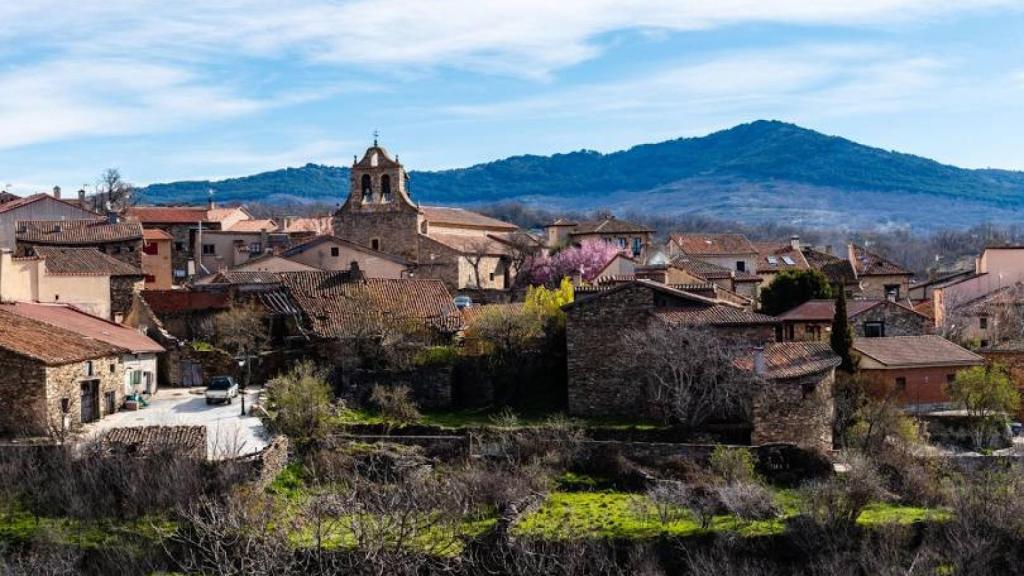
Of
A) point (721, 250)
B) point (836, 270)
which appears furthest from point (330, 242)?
point (836, 270)

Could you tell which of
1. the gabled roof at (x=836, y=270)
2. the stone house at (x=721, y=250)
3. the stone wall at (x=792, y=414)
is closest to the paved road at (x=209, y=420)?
the stone wall at (x=792, y=414)

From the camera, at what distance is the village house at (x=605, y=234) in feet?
245

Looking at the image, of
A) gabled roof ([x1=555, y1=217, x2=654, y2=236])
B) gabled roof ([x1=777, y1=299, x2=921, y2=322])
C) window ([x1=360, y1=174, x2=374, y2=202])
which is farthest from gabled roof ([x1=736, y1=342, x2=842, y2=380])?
gabled roof ([x1=555, y1=217, x2=654, y2=236])

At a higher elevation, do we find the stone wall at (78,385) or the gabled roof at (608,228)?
the gabled roof at (608,228)

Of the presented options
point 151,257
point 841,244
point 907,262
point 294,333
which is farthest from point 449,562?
point 841,244

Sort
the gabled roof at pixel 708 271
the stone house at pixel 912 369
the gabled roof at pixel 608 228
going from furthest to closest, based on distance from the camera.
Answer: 1. the gabled roof at pixel 608 228
2. the gabled roof at pixel 708 271
3. the stone house at pixel 912 369

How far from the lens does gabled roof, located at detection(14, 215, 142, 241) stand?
53.7 metres

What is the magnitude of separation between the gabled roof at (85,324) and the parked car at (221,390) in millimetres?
2333

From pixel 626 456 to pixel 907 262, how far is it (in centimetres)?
11319

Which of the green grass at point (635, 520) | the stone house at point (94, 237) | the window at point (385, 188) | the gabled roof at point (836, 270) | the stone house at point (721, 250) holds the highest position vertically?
the window at point (385, 188)

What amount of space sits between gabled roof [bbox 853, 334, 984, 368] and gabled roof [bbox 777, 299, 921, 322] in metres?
1.77

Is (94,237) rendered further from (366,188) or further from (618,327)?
(618,327)

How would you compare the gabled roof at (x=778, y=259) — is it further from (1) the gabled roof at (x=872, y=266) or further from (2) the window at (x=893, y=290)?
(2) the window at (x=893, y=290)

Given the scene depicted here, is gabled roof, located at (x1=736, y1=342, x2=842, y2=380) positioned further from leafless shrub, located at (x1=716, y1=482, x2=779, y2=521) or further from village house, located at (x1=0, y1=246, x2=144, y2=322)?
village house, located at (x1=0, y1=246, x2=144, y2=322)
